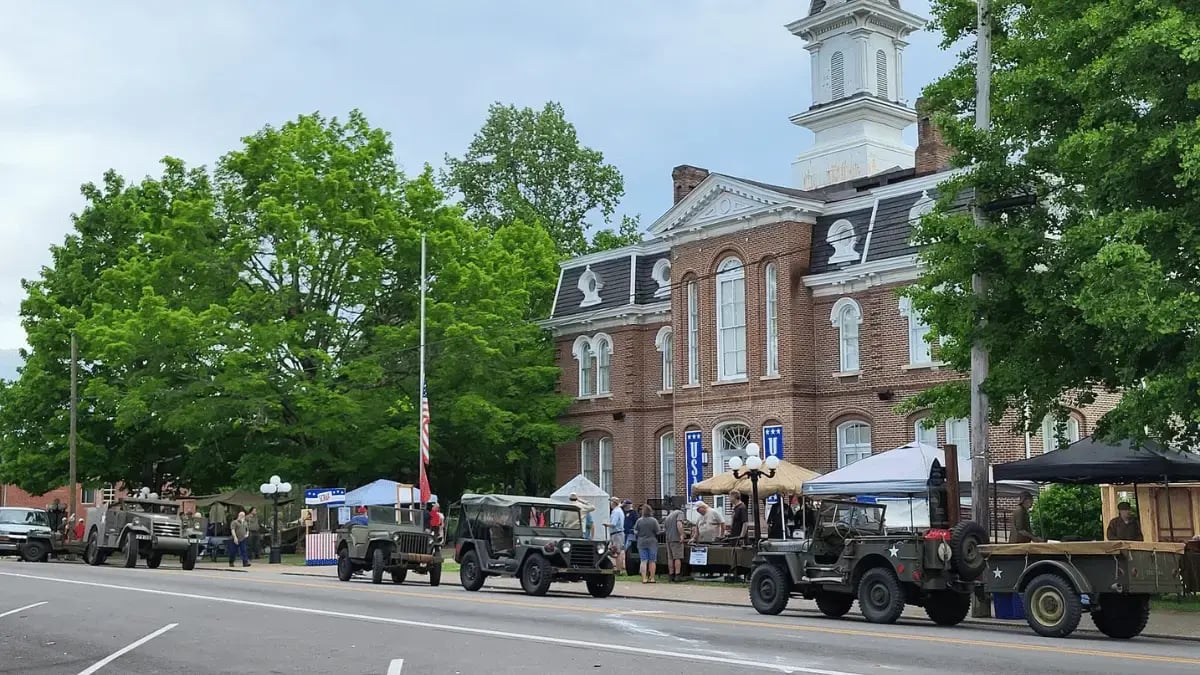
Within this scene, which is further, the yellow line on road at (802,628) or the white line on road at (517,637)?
the yellow line on road at (802,628)

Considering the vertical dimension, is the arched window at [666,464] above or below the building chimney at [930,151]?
below

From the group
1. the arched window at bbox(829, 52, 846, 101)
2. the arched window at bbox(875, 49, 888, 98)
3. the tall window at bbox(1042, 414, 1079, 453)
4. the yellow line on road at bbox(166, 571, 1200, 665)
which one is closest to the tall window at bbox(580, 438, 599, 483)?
the arched window at bbox(829, 52, 846, 101)

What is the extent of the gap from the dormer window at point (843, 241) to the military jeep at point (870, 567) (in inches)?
738

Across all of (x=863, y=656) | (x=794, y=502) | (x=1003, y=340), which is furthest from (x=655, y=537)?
(x=863, y=656)

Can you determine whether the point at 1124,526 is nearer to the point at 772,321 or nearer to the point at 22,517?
the point at 772,321

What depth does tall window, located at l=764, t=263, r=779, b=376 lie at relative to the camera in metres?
38.7

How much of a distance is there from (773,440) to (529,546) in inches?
601

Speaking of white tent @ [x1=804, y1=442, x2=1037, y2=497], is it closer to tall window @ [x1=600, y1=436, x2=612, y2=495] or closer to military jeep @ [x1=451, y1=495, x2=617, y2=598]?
military jeep @ [x1=451, y1=495, x2=617, y2=598]

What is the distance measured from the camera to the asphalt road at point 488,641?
12430mm

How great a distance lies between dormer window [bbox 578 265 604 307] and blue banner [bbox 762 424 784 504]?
9.63 meters

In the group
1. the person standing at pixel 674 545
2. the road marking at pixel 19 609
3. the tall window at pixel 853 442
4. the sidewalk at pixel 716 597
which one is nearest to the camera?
the sidewalk at pixel 716 597

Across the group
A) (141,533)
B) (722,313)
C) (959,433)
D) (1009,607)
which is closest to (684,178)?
(722,313)

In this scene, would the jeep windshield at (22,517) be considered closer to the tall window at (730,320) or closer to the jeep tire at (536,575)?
the tall window at (730,320)

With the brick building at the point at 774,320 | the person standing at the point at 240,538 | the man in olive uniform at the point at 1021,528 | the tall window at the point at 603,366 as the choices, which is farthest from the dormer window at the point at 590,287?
the man in olive uniform at the point at 1021,528
